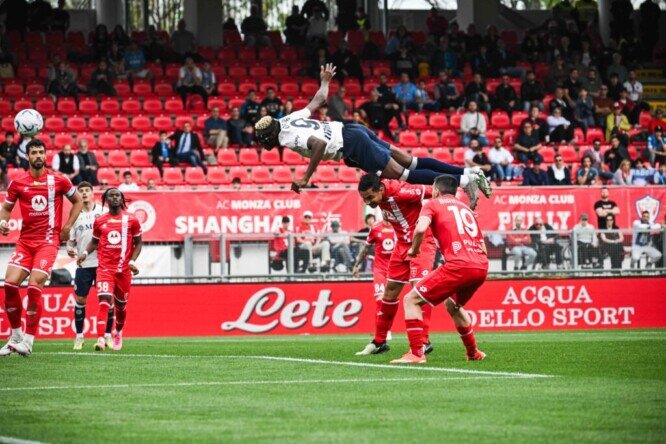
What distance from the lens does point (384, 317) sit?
47.1ft

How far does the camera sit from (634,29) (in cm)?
4062

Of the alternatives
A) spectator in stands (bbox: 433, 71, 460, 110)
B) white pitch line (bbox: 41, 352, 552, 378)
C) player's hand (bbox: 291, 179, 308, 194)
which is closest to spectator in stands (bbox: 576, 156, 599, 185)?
spectator in stands (bbox: 433, 71, 460, 110)

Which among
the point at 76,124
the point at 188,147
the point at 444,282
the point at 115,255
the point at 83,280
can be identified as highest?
the point at 76,124

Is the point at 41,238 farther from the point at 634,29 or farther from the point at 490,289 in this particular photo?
the point at 634,29

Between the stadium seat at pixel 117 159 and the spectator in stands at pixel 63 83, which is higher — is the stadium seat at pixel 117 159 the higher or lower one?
the lower one

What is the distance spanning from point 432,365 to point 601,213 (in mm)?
14445

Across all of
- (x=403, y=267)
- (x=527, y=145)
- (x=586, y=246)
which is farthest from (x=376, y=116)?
(x=403, y=267)

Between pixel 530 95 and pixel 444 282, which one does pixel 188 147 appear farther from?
pixel 444 282

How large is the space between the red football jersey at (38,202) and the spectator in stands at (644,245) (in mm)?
13523

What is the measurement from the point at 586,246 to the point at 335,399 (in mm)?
15821

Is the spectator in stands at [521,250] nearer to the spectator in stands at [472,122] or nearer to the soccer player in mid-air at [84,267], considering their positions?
the spectator in stands at [472,122]

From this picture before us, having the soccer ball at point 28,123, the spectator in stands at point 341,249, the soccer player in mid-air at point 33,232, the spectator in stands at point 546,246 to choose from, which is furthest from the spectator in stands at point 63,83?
the soccer player in mid-air at point 33,232

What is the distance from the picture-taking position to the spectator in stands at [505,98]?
3322 cm

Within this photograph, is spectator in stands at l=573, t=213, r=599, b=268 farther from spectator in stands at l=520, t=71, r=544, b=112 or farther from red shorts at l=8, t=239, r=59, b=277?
red shorts at l=8, t=239, r=59, b=277
